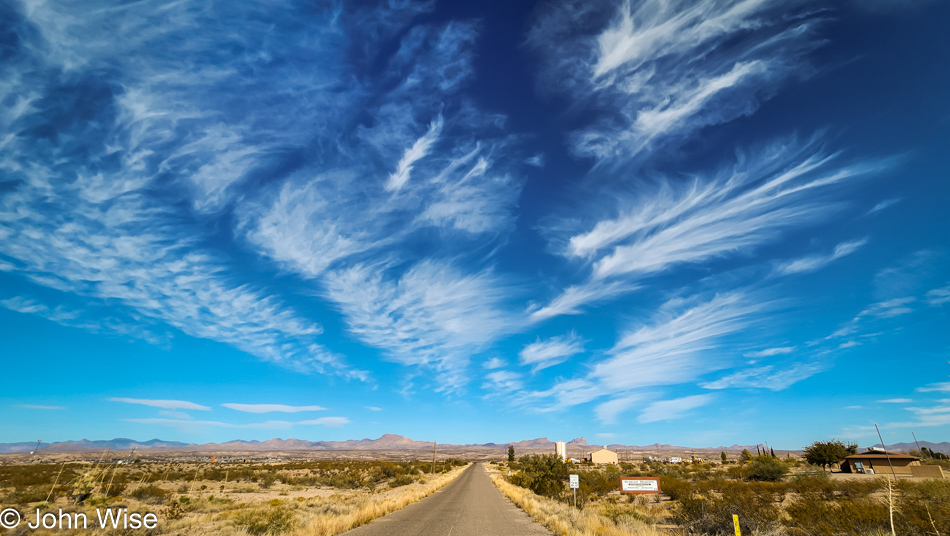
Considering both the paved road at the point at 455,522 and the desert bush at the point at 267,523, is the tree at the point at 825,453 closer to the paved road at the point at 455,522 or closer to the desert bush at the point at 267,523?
the paved road at the point at 455,522

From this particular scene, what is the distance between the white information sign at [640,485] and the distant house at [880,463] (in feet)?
154

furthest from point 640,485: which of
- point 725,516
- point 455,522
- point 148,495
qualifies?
point 148,495

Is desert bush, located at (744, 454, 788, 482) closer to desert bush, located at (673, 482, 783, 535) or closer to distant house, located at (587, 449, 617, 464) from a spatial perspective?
desert bush, located at (673, 482, 783, 535)

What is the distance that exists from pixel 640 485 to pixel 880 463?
2033 inches

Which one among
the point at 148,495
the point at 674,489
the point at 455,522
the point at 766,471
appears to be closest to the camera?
the point at 455,522

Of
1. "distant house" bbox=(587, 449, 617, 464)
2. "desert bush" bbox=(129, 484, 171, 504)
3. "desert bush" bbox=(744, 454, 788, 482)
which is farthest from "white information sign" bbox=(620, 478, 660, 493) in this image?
"distant house" bbox=(587, 449, 617, 464)

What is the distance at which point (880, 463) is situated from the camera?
159ft

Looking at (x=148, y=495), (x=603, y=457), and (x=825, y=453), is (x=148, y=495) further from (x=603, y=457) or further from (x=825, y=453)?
(x=603, y=457)

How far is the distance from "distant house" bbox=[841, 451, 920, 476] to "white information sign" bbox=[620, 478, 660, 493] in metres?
47.0

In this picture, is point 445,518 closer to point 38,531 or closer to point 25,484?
point 38,531

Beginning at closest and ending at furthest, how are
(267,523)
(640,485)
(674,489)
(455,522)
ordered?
(267,523), (640,485), (455,522), (674,489)

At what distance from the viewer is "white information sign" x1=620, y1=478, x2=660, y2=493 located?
1803 cm

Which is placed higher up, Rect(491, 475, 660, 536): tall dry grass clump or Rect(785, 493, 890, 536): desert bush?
Rect(785, 493, 890, 536): desert bush

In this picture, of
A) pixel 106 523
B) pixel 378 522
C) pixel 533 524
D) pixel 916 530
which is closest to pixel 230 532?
pixel 106 523
